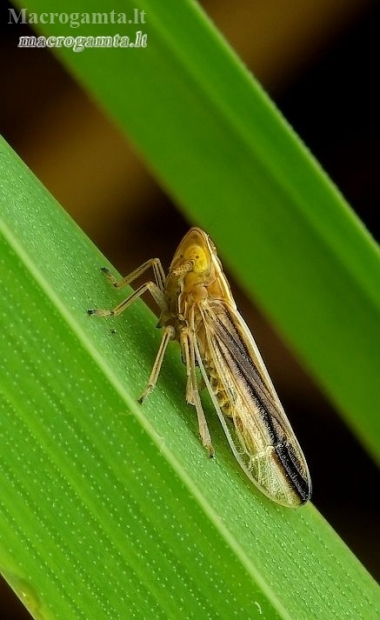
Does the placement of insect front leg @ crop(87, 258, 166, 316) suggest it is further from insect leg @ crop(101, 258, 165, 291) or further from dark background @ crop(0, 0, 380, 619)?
dark background @ crop(0, 0, 380, 619)

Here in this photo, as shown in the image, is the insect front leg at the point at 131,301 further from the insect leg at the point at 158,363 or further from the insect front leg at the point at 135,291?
the insect leg at the point at 158,363

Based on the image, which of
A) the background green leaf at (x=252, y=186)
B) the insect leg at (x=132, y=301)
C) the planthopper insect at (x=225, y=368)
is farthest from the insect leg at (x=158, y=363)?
the background green leaf at (x=252, y=186)

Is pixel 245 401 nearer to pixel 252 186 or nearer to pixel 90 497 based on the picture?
pixel 252 186

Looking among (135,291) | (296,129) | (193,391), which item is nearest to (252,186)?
(135,291)

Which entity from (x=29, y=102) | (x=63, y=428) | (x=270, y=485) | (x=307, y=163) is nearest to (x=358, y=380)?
(x=270, y=485)

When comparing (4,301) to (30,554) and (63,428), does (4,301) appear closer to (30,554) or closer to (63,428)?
(63,428)
